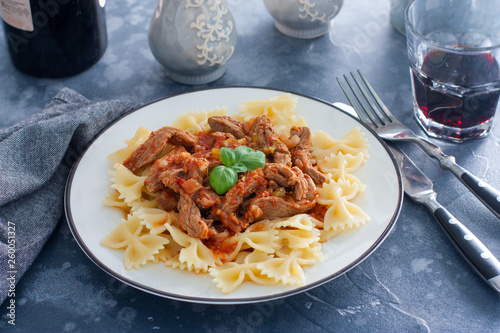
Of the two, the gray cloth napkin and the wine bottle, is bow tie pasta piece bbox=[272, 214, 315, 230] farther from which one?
the wine bottle

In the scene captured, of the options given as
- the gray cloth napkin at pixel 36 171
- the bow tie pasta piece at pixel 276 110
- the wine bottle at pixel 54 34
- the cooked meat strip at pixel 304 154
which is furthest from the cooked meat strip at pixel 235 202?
the wine bottle at pixel 54 34

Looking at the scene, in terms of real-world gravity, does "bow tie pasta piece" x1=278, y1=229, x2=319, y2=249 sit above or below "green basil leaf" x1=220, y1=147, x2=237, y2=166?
below

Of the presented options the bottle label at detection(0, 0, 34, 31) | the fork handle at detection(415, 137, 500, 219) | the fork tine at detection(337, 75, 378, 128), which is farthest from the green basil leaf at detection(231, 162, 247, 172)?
the bottle label at detection(0, 0, 34, 31)

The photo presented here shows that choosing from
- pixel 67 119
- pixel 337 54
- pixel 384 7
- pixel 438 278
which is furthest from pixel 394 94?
pixel 67 119

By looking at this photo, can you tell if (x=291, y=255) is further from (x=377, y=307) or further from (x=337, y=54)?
(x=337, y=54)

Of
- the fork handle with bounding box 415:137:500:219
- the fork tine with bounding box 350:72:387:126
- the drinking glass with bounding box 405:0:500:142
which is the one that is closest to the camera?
the fork handle with bounding box 415:137:500:219

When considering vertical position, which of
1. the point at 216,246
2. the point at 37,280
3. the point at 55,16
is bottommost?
the point at 37,280
